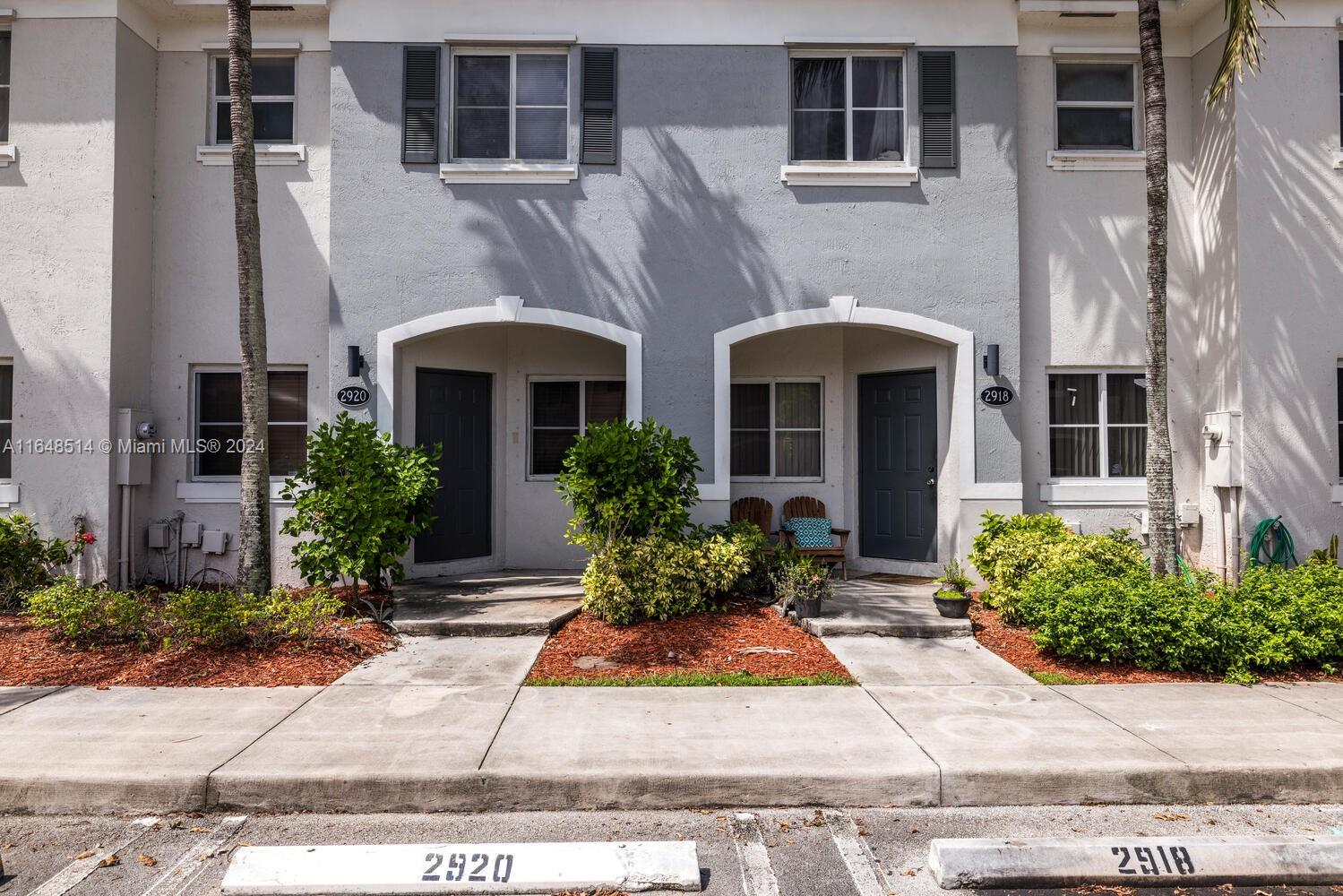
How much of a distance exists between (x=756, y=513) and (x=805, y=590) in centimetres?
263

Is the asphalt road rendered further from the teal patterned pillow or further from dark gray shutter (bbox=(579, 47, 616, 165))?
dark gray shutter (bbox=(579, 47, 616, 165))

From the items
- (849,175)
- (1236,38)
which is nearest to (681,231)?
(849,175)

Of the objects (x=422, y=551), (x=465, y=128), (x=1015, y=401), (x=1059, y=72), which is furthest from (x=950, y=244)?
(x=422, y=551)

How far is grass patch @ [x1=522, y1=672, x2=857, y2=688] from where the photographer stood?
20.5 feet

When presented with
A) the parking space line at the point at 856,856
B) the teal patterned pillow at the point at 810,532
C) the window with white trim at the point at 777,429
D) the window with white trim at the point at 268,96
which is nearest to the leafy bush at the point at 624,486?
the teal patterned pillow at the point at 810,532

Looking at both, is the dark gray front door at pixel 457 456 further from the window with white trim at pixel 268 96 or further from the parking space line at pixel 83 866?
the parking space line at pixel 83 866

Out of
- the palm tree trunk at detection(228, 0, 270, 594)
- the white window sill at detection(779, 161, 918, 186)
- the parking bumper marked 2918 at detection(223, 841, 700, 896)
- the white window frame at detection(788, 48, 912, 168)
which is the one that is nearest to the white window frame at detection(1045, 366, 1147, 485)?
the white window sill at detection(779, 161, 918, 186)

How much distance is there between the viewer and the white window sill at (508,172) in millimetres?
9383

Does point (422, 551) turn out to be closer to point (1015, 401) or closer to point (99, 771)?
A: point (99, 771)

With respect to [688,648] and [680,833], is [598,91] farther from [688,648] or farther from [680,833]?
[680,833]

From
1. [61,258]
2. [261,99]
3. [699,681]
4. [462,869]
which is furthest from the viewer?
[261,99]

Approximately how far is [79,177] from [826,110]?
8.45 meters

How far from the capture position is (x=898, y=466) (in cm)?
1045

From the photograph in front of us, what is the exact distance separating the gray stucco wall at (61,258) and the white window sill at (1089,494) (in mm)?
10744
